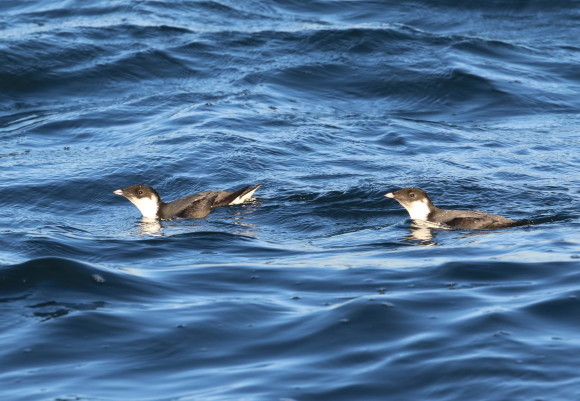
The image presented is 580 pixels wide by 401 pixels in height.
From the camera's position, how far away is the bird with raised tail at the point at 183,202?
13953 mm

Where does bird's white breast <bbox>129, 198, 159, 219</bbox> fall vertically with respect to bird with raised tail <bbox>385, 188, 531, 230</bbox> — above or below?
below

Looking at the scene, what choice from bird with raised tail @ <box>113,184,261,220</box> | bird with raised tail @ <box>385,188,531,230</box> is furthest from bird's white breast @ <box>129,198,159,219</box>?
bird with raised tail @ <box>385,188,531,230</box>

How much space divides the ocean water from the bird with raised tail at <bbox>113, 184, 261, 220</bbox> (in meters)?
0.19

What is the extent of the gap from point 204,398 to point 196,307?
2.16 metres

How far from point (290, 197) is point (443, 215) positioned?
2230 millimetres

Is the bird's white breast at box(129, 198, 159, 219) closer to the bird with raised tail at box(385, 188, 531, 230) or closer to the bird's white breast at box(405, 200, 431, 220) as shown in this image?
the bird with raised tail at box(385, 188, 531, 230)

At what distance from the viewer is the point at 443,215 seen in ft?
43.0

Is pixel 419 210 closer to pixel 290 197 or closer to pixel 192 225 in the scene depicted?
pixel 290 197

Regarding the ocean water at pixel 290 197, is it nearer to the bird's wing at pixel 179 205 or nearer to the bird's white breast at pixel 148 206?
the bird's white breast at pixel 148 206

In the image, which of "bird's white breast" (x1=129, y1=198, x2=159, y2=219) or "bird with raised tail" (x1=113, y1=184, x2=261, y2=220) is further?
"bird's white breast" (x1=129, y1=198, x2=159, y2=219)

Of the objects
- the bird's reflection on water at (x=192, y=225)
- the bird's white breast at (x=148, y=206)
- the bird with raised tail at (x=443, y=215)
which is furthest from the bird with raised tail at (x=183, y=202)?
the bird with raised tail at (x=443, y=215)

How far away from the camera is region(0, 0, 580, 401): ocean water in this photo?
7.71 metres

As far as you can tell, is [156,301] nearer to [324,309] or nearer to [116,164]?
[324,309]

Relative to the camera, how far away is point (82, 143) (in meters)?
17.8
